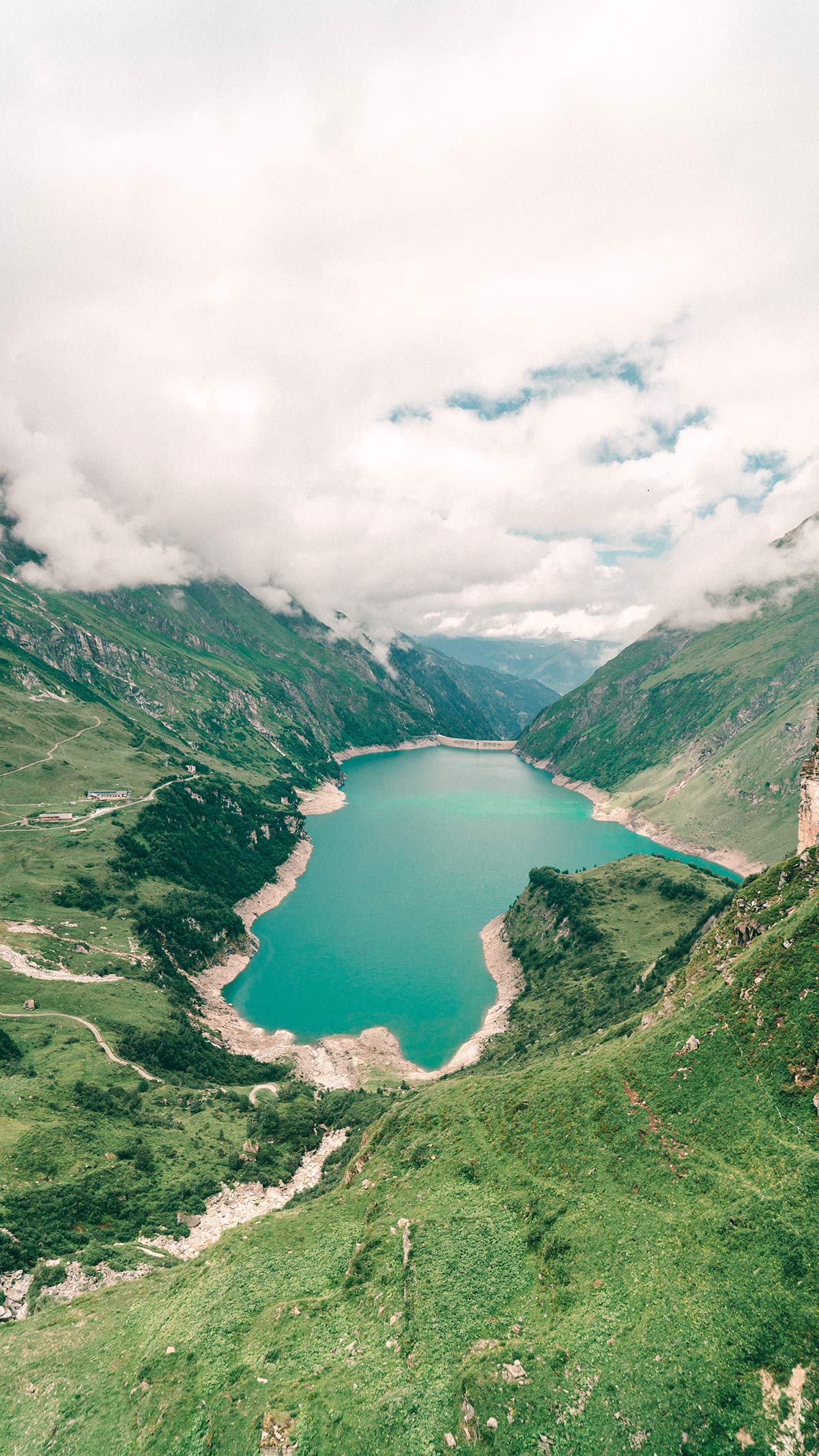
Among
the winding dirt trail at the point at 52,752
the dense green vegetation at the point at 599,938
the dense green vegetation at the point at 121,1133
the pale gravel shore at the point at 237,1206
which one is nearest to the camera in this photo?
the dense green vegetation at the point at 121,1133

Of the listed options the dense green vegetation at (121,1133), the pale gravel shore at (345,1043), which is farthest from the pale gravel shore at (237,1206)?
the pale gravel shore at (345,1043)

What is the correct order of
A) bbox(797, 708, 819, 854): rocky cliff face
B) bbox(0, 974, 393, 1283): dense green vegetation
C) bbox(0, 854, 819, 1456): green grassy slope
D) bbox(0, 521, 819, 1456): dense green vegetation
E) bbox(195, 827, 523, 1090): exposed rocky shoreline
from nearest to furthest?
bbox(0, 854, 819, 1456): green grassy slope
bbox(0, 521, 819, 1456): dense green vegetation
bbox(0, 974, 393, 1283): dense green vegetation
bbox(797, 708, 819, 854): rocky cliff face
bbox(195, 827, 523, 1090): exposed rocky shoreline

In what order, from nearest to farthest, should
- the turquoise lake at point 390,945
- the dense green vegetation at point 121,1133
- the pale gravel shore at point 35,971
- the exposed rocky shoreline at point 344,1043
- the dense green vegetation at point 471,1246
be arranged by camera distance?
the dense green vegetation at point 471,1246
the dense green vegetation at point 121,1133
the pale gravel shore at point 35,971
the exposed rocky shoreline at point 344,1043
the turquoise lake at point 390,945

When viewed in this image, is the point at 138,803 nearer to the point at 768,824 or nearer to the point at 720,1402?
the point at 720,1402

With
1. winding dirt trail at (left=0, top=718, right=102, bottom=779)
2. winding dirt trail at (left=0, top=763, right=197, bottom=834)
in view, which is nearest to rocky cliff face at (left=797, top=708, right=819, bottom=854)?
winding dirt trail at (left=0, top=763, right=197, bottom=834)

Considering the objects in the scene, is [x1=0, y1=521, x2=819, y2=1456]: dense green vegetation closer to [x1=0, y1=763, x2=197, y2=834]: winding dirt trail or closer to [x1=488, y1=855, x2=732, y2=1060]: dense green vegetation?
[x1=488, y1=855, x2=732, y2=1060]: dense green vegetation

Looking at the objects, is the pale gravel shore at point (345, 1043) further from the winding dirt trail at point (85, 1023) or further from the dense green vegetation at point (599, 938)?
the winding dirt trail at point (85, 1023)

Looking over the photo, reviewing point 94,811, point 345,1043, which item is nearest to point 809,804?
point 345,1043

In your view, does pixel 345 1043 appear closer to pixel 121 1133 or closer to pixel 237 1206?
pixel 237 1206
